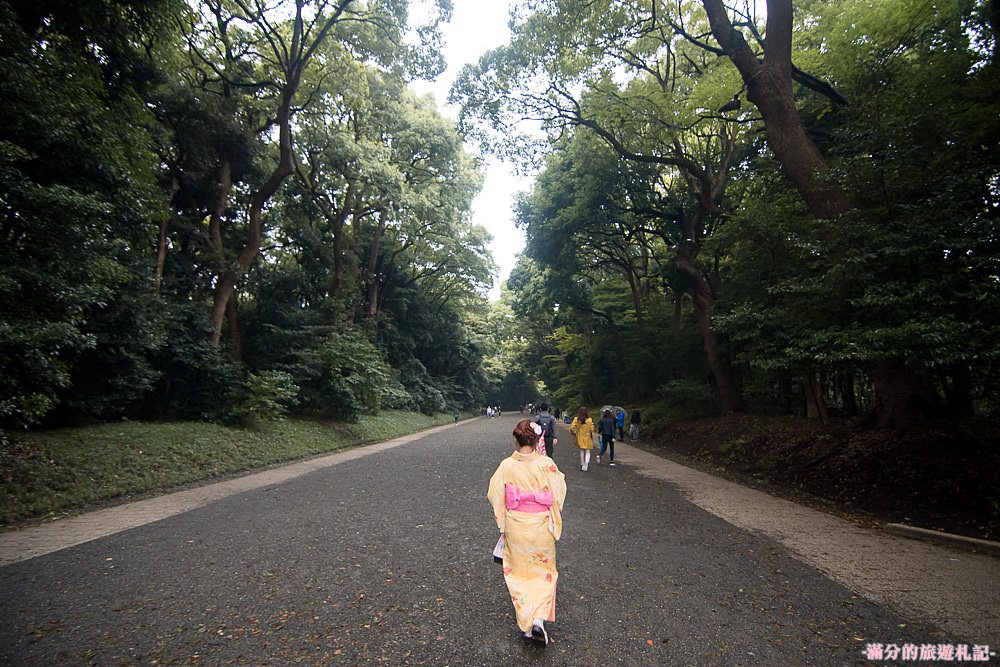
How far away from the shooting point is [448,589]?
3.43 meters

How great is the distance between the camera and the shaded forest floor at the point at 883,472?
5.38 meters

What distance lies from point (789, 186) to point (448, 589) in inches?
442

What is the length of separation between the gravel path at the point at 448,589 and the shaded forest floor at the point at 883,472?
1.05 meters

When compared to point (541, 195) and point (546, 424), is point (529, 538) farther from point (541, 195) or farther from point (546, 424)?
point (541, 195)

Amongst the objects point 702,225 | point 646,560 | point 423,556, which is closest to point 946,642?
point 646,560

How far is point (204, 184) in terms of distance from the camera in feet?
47.2

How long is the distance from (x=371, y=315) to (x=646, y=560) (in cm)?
2373

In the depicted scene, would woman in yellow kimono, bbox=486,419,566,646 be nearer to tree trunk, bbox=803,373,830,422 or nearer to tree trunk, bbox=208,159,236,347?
tree trunk, bbox=803,373,830,422

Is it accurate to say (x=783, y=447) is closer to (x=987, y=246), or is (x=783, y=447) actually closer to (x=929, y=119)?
(x=987, y=246)

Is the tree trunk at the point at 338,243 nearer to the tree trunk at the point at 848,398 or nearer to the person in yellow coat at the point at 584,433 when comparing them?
the person in yellow coat at the point at 584,433

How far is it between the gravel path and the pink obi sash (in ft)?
2.67

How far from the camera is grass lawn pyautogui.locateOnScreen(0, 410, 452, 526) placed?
6.08m

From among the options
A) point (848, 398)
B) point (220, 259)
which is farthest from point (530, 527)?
point (848, 398)

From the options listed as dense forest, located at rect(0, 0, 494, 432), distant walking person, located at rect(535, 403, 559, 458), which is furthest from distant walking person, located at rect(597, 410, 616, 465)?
dense forest, located at rect(0, 0, 494, 432)
